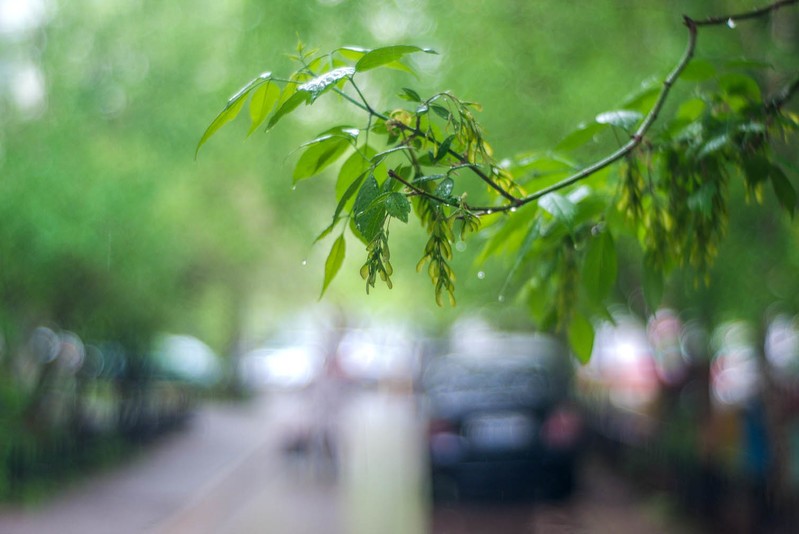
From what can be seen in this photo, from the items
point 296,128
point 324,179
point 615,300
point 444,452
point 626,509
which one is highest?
point 324,179

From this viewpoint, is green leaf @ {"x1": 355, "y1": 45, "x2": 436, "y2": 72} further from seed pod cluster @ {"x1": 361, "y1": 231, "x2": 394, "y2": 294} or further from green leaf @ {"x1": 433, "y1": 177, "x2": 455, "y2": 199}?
seed pod cluster @ {"x1": 361, "y1": 231, "x2": 394, "y2": 294}

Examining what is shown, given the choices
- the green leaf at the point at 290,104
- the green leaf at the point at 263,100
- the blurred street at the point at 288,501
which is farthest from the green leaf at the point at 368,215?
the blurred street at the point at 288,501

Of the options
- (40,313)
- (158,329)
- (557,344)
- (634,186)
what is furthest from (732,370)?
(634,186)

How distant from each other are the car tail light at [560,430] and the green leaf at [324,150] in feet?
29.8

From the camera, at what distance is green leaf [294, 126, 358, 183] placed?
2525 millimetres

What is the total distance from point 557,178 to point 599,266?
1.12 ft

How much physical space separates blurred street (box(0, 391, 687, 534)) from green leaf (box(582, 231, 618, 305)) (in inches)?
301

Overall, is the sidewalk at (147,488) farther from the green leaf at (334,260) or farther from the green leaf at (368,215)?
→ the green leaf at (368,215)

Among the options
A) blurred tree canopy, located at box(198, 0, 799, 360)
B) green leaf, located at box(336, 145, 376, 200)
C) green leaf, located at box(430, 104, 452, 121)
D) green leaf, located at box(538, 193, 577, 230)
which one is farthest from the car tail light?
green leaf, located at box(430, 104, 452, 121)

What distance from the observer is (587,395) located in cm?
1955

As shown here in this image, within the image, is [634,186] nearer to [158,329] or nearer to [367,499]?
[367,499]

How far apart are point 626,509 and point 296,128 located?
629 cm

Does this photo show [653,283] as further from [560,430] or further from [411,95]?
[560,430]

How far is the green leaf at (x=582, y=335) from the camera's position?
3.25 meters
